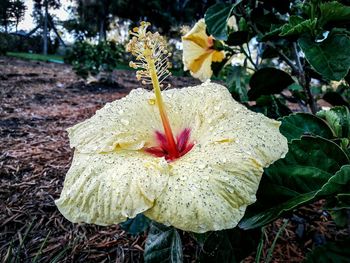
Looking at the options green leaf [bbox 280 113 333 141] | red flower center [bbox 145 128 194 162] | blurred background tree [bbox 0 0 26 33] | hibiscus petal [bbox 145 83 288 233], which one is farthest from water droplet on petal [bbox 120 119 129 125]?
blurred background tree [bbox 0 0 26 33]

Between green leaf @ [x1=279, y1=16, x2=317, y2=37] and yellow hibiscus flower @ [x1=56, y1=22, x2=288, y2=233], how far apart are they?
10.4 inches

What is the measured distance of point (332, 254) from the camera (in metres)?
0.90

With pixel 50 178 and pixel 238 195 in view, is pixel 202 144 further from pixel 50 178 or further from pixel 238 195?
pixel 50 178

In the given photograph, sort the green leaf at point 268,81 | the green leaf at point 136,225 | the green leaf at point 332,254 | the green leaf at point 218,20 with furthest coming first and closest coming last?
the green leaf at point 268,81, the green leaf at point 218,20, the green leaf at point 136,225, the green leaf at point 332,254

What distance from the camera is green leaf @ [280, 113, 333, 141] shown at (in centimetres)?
97

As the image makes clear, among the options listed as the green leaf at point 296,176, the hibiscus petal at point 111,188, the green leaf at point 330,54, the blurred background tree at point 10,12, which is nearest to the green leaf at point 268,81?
the green leaf at point 330,54

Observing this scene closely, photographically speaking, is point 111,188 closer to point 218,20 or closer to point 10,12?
point 218,20

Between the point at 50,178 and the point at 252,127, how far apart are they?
1.39 meters

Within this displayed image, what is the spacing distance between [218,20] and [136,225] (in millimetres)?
831

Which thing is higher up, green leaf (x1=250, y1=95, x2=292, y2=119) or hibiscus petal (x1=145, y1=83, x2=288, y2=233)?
green leaf (x1=250, y1=95, x2=292, y2=119)

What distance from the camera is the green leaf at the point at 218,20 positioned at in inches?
50.3

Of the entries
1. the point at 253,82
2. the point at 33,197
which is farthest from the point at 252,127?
the point at 33,197

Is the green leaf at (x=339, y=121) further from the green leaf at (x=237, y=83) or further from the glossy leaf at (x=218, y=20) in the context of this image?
the green leaf at (x=237, y=83)

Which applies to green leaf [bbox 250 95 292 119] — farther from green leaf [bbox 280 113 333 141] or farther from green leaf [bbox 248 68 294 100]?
green leaf [bbox 280 113 333 141]
